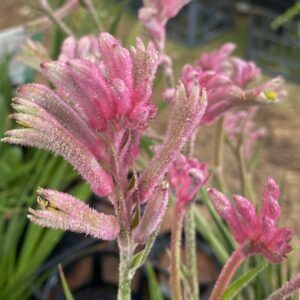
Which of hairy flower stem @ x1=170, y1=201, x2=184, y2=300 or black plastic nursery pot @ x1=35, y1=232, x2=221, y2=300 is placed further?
black plastic nursery pot @ x1=35, y1=232, x2=221, y2=300

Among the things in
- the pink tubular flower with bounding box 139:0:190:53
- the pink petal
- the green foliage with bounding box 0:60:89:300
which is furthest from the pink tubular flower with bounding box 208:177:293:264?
the green foliage with bounding box 0:60:89:300

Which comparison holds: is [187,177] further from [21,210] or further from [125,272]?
[21,210]

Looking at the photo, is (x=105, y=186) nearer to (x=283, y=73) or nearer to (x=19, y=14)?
(x=283, y=73)

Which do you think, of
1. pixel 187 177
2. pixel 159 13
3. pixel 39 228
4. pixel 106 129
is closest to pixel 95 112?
pixel 106 129

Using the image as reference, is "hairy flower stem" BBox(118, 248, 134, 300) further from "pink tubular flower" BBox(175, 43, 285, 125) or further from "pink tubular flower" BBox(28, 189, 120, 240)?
"pink tubular flower" BBox(175, 43, 285, 125)

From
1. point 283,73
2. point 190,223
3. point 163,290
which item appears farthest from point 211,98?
point 283,73

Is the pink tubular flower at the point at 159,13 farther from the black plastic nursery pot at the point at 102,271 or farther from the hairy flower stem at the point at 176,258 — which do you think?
the black plastic nursery pot at the point at 102,271

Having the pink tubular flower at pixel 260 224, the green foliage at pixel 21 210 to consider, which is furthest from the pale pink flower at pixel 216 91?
the green foliage at pixel 21 210
